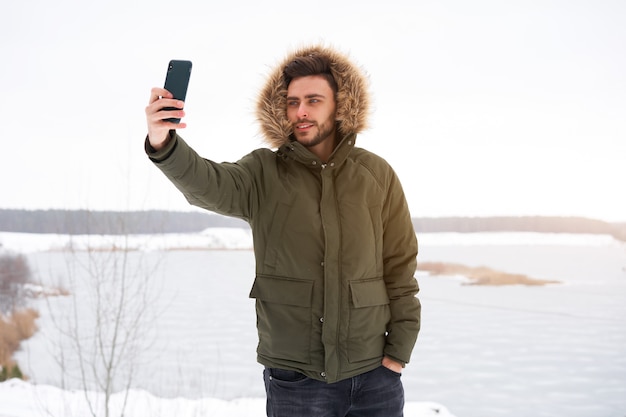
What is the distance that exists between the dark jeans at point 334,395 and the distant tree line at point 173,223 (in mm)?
1638

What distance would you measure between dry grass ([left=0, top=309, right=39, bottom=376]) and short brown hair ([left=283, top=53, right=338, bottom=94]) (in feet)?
23.7

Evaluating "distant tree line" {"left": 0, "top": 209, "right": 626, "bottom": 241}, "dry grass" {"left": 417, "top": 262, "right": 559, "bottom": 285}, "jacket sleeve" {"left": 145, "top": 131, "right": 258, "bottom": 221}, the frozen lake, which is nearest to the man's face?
"jacket sleeve" {"left": 145, "top": 131, "right": 258, "bottom": 221}

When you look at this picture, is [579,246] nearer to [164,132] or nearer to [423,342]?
[423,342]

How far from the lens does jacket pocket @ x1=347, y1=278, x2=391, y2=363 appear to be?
143 cm

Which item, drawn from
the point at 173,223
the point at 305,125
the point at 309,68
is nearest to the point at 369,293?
the point at 305,125

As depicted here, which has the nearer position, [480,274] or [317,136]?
[317,136]

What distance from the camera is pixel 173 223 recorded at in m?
5.46

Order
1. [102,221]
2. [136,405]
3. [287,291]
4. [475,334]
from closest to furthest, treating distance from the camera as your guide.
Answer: [287,291]
[102,221]
[136,405]
[475,334]

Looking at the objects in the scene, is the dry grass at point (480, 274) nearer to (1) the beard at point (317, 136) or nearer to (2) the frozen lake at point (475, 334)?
(2) the frozen lake at point (475, 334)

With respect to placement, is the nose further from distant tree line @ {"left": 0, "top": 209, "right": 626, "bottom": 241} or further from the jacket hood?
distant tree line @ {"left": 0, "top": 209, "right": 626, "bottom": 241}

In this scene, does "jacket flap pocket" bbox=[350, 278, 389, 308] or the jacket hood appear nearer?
"jacket flap pocket" bbox=[350, 278, 389, 308]

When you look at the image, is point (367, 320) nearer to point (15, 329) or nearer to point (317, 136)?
point (317, 136)

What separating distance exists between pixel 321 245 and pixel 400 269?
294mm

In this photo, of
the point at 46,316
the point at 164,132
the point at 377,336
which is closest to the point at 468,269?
the point at 46,316
